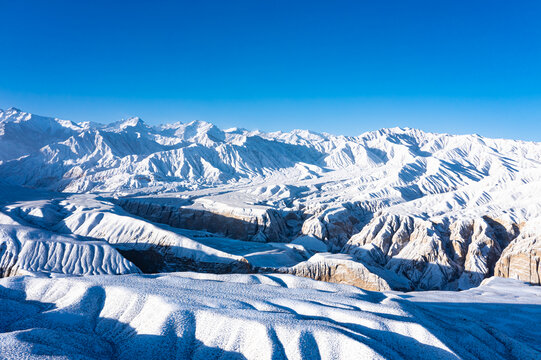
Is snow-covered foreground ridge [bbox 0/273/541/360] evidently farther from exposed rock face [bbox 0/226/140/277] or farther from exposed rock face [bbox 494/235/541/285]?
exposed rock face [bbox 494/235/541/285]

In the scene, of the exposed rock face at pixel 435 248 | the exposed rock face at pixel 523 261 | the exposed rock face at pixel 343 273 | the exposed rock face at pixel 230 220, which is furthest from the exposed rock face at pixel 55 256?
the exposed rock face at pixel 523 261

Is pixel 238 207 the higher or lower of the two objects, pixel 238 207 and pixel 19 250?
the higher

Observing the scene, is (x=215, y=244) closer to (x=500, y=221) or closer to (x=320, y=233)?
(x=320, y=233)

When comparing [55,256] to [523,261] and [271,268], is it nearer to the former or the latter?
[271,268]

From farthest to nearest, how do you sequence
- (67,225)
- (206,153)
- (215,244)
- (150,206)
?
(206,153) < (150,206) < (67,225) < (215,244)

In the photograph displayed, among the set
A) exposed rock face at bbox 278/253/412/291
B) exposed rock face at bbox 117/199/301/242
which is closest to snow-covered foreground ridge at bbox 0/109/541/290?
exposed rock face at bbox 278/253/412/291

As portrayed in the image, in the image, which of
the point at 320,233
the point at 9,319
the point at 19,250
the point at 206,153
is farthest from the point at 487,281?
the point at 206,153

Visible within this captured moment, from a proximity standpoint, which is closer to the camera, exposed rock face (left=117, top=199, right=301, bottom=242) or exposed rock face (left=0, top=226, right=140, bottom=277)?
exposed rock face (left=0, top=226, right=140, bottom=277)
